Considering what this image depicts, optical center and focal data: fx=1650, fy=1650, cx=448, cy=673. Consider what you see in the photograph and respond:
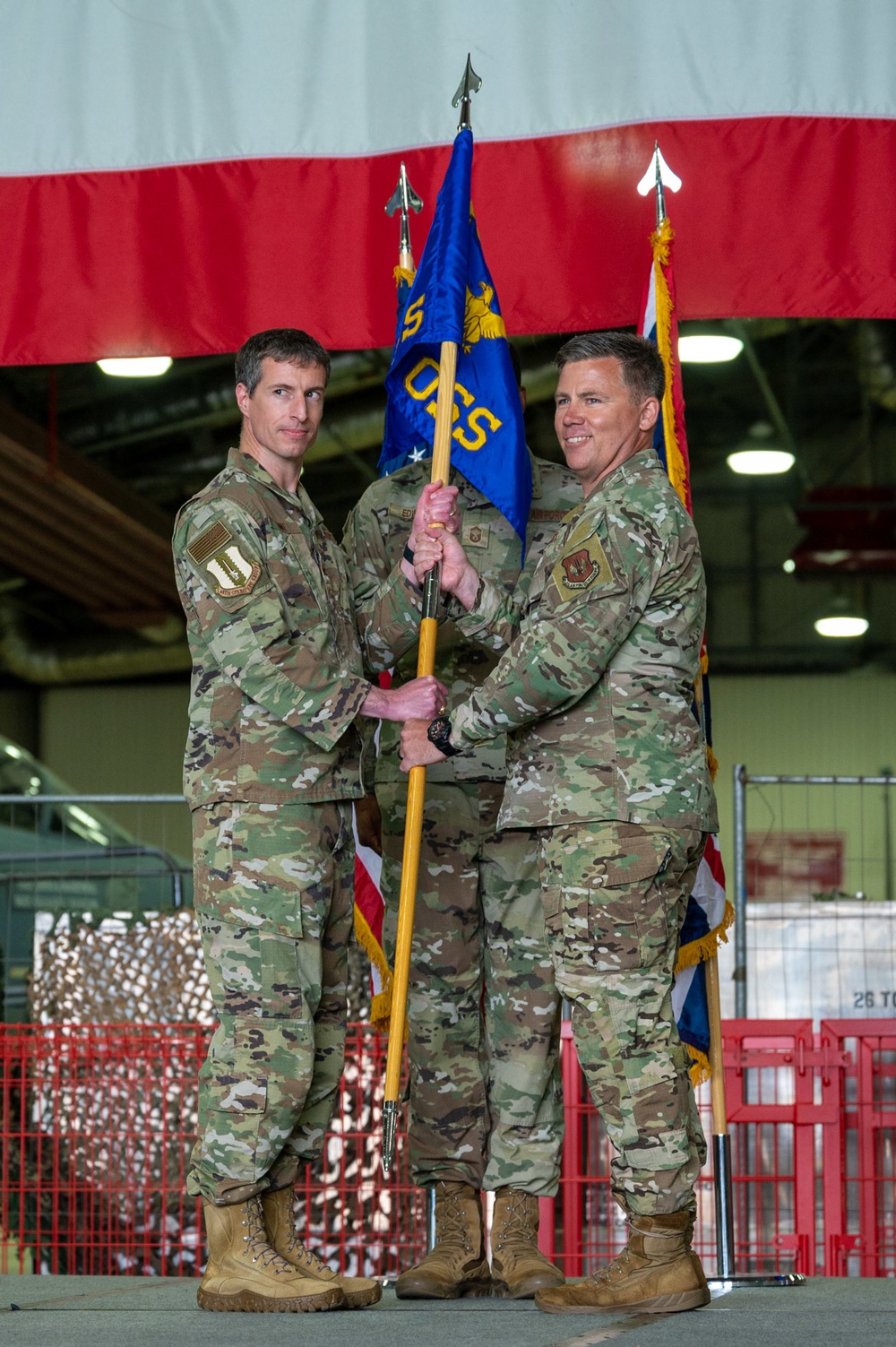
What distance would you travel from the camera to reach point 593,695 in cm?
297

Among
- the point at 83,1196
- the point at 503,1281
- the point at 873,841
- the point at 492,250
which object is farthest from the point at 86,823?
the point at 873,841

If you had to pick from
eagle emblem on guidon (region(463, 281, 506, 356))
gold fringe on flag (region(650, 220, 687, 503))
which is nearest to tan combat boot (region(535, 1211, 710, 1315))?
gold fringe on flag (region(650, 220, 687, 503))

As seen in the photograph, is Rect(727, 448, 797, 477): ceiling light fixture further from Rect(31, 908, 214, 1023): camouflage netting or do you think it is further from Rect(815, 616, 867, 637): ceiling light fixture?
Rect(31, 908, 214, 1023): camouflage netting

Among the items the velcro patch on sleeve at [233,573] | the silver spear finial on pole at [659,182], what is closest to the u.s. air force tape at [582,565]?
the velcro patch on sleeve at [233,573]

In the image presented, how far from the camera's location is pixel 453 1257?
10.4ft

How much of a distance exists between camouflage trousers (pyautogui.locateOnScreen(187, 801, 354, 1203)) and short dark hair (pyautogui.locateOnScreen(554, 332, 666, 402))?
0.97 m

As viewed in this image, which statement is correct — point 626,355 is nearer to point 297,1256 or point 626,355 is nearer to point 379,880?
point 379,880

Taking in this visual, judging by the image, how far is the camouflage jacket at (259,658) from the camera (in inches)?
117

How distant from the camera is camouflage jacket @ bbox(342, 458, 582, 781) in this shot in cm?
339

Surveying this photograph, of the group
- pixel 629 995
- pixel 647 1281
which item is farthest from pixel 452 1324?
pixel 629 995

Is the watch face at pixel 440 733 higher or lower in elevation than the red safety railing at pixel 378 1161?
higher

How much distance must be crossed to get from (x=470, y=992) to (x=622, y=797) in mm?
662

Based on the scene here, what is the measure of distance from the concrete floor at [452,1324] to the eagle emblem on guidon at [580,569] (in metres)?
1.23

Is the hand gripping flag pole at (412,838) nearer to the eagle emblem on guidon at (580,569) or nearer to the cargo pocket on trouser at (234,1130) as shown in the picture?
the cargo pocket on trouser at (234,1130)
